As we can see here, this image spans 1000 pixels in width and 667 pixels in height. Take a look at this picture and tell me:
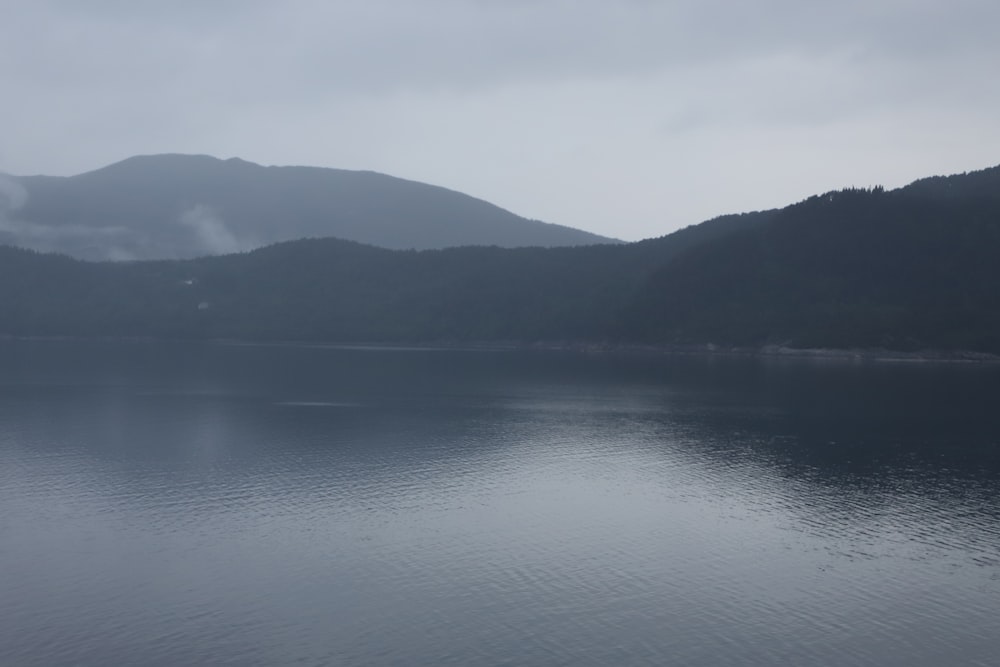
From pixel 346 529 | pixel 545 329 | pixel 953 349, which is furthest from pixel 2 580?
pixel 545 329

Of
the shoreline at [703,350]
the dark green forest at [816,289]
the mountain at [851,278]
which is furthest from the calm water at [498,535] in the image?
the dark green forest at [816,289]

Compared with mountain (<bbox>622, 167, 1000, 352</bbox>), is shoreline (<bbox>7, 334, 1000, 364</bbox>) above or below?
below

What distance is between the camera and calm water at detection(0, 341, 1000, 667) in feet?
76.4

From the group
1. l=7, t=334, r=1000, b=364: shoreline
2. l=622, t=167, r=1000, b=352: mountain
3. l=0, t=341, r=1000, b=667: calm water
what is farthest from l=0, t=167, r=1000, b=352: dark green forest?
l=0, t=341, r=1000, b=667: calm water

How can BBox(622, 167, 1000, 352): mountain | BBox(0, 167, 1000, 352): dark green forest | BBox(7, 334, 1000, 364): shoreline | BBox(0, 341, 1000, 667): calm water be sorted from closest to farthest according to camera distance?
BBox(0, 341, 1000, 667): calm water < BBox(7, 334, 1000, 364): shoreline < BBox(622, 167, 1000, 352): mountain < BBox(0, 167, 1000, 352): dark green forest

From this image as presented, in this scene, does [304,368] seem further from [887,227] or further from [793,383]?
[887,227]

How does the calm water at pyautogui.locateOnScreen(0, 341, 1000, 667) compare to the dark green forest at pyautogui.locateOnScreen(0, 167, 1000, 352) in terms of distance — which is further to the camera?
the dark green forest at pyautogui.locateOnScreen(0, 167, 1000, 352)

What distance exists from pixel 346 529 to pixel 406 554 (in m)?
4.30

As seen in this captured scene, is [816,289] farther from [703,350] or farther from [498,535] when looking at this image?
[498,535]

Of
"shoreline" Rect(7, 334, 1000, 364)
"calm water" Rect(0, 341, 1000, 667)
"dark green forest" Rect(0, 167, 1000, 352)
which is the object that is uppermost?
"dark green forest" Rect(0, 167, 1000, 352)

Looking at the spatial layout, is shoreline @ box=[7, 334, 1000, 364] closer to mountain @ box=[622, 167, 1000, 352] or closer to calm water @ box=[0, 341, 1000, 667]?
mountain @ box=[622, 167, 1000, 352]

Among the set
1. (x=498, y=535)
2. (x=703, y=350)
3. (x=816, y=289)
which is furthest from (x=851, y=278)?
(x=498, y=535)

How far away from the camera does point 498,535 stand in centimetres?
3394

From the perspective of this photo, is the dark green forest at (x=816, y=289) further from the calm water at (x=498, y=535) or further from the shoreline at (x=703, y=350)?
the calm water at (x=498, y=535)
